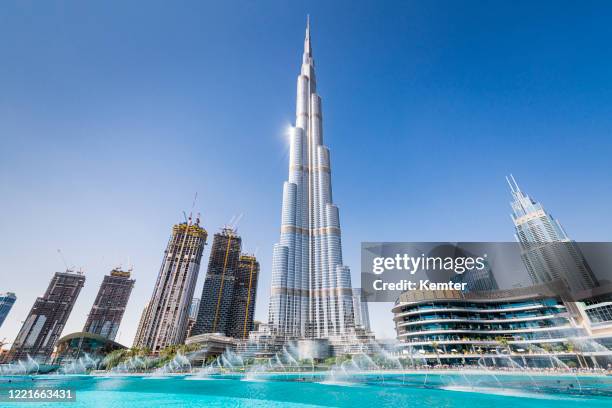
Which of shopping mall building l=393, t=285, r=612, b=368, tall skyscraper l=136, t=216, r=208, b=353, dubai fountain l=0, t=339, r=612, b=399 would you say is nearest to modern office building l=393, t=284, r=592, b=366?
shopping mall building l=393, t=285, r=612, b=368

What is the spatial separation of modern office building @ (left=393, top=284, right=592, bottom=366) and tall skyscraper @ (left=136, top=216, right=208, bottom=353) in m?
138

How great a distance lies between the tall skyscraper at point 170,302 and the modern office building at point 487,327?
137946 millimetres

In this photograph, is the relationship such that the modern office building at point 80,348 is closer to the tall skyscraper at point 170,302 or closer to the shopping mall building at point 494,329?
the tall skyscraper at point 170,302

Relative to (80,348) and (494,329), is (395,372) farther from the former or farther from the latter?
(80,348)

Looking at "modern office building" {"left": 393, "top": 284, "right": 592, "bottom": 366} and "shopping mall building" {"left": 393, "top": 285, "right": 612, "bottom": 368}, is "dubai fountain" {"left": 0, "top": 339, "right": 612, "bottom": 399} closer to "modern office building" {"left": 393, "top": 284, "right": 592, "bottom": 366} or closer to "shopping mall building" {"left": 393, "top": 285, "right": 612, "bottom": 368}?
"shopping mall building" {"left": 393, "top": 285, "right": 612, "bottom": 368}

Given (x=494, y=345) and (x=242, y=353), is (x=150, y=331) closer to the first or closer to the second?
(x=242, y=353)

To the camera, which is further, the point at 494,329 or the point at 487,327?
the point at 487,327

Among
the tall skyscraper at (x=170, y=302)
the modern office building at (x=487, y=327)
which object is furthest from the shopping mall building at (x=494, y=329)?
the tall skyscraper at (x=170, y=302)

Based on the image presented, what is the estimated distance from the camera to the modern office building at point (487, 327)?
87.3 metres

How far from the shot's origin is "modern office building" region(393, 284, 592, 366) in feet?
286

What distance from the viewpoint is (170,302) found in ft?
597

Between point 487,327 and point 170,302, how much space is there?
174329 mm

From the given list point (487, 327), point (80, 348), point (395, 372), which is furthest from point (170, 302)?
point (487, 327)

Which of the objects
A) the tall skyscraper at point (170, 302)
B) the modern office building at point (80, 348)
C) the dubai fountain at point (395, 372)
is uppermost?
the tall skyscraper at point (170, 302)
